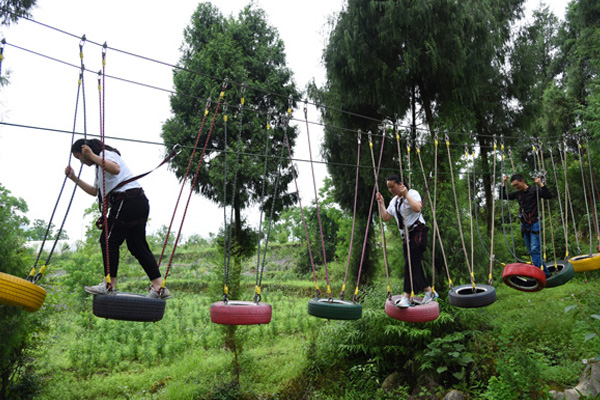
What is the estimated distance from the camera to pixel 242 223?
659 inches

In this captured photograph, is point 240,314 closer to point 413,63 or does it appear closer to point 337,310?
point 337,310

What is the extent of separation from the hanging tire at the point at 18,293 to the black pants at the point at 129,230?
2.08 ft

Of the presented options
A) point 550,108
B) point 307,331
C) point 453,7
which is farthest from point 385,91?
point 550,108

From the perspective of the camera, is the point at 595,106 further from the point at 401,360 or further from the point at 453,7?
the point at 401,360

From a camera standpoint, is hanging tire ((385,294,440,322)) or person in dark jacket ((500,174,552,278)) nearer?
hanging tire ((385,294,440,322))

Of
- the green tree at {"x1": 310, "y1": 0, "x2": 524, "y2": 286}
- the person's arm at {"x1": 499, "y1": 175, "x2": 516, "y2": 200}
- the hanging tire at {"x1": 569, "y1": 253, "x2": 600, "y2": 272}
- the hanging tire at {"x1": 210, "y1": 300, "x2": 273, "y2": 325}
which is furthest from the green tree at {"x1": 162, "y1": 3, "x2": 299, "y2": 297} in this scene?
the hanging tire at {"x1": 210, "y1": 300, "x2": 273, "y2": 325}

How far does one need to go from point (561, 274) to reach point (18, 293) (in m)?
6.09

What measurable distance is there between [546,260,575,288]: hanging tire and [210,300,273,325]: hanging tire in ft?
13.0

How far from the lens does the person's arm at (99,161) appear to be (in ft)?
12.1

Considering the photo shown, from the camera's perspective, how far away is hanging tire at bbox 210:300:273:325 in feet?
13.2

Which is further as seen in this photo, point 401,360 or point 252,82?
point 252,82

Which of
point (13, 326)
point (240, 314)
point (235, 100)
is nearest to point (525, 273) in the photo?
point (240, 314)

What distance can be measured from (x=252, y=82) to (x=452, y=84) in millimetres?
9062

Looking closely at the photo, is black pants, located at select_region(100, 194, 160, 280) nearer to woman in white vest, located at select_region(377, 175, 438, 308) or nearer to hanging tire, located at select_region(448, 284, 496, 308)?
woman in white vest, located at select_region(377, 175, 438, 308)
